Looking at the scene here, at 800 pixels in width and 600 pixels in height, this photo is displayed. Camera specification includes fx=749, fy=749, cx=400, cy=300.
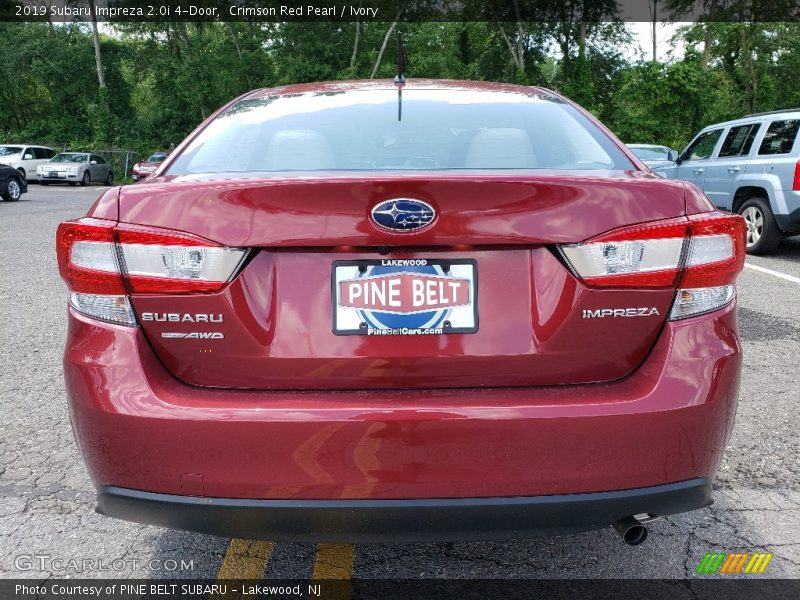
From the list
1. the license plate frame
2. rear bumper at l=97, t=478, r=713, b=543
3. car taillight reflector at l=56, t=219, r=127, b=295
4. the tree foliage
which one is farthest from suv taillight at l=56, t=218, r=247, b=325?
the tree foliage

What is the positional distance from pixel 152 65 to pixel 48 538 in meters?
48.1

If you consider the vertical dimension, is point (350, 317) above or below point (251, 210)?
below

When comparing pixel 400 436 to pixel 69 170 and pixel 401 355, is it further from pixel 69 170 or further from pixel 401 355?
pixel 69 170

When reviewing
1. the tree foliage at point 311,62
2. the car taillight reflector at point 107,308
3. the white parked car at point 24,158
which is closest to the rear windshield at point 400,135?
the car taillight reflector at point 107,308

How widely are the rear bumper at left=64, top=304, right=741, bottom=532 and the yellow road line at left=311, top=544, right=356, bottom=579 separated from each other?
2.15ft

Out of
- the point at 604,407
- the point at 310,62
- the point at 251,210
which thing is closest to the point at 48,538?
the point at 251,210

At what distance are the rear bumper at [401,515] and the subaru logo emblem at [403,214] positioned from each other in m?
0.68

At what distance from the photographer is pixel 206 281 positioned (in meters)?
1.88

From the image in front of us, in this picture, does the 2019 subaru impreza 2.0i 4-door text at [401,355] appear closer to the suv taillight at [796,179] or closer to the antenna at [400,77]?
the antenna at [400,77]

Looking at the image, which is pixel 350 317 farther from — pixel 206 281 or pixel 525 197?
pixel 525 197

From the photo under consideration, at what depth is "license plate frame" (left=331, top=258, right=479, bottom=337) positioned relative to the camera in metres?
1.86

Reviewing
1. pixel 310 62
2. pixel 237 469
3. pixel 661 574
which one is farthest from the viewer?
pixel 310 62

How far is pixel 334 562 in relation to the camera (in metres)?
2.54

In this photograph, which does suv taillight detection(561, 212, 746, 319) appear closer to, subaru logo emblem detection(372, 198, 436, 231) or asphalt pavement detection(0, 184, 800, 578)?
subaru logo emblem detection(372, 198, 436, 231)
